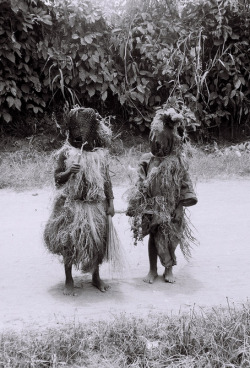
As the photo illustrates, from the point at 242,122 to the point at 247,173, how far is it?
2.41 meters

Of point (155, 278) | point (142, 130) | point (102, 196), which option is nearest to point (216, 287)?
point (155, 278)

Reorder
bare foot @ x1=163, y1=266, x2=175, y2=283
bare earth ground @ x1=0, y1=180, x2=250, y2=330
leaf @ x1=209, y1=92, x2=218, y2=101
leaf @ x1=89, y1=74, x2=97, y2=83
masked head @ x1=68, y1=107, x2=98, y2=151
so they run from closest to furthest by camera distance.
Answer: bare earth ground @ x1=0, y1=180, x2=250, y2=330
masked head @ x1=68, y1=107, x2=98, y2=151
bare foot @ x1=163, y1=266, x2=175, y2=283
leaf @ x1=89, y1=74, x2=97, y2=83
leaf @ x1=209, y1=92, x2=218, y2=101

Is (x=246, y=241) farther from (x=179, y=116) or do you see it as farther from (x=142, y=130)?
(x=142, y=130)

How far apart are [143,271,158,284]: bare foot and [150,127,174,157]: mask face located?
0.96m

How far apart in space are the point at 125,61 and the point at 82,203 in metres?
5.30

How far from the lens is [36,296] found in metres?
4.07

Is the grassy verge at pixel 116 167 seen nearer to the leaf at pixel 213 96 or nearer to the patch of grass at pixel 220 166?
the patch of grass at pixel 220 166

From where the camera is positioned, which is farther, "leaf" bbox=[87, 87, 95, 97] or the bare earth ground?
"leaf" bbox=[87, 87, 95, 97]

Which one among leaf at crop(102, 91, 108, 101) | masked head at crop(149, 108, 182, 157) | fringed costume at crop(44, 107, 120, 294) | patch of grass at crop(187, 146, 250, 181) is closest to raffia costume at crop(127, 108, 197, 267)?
masked head at crop(149, 108, 182, 157)

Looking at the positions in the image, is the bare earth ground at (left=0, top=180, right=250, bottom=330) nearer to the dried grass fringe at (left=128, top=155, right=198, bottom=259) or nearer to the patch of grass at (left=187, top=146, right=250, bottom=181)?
the dried grass fringe at (left=128, top=155, right=198, bottom=259)

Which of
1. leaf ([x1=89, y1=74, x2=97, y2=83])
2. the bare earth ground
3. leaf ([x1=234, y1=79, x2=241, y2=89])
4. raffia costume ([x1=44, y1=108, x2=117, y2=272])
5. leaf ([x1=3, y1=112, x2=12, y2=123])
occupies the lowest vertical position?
the bare earth ground

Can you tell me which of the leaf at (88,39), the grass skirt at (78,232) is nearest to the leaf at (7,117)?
the leaf at (88,39)

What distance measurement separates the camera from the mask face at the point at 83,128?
4219 millimetres

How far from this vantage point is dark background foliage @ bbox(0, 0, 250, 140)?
877 cm
